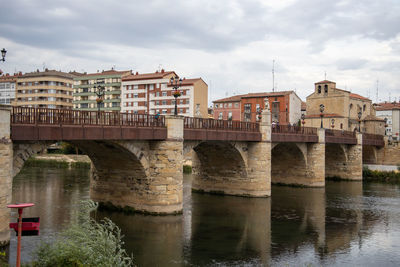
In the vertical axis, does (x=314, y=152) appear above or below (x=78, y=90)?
below

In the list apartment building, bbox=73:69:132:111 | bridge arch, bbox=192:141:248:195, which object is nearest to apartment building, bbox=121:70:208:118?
apartment building, bbox=73:69:132:111

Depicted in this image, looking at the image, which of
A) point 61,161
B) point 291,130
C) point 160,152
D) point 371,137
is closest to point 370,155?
point 371,137

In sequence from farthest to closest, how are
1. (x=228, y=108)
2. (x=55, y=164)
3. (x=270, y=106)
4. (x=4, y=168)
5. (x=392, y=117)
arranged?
(x=392, y=117) → (x=228, y=108) → (x=270, y=106) → (x=55, y=164) → (x=4, y=168)

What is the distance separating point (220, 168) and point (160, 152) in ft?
36.5

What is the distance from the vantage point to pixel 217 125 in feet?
97.2

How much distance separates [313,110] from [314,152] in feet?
115

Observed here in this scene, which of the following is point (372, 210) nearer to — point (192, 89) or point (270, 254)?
point (270, 254)

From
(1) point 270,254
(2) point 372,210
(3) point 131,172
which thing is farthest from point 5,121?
(2) point 372,210

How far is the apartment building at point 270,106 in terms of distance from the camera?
74.6 meters

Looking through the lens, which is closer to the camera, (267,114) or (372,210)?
(372,210)

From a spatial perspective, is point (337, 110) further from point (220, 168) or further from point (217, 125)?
point (217, 125)

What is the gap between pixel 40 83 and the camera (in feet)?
274

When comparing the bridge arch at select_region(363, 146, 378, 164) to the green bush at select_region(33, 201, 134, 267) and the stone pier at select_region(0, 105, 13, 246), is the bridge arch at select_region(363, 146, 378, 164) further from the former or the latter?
the green bush at select_region(33, 201, 134, 267)

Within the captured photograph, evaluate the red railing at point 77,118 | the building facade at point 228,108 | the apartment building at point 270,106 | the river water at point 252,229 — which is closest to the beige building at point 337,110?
the apartment building at point 270,106
